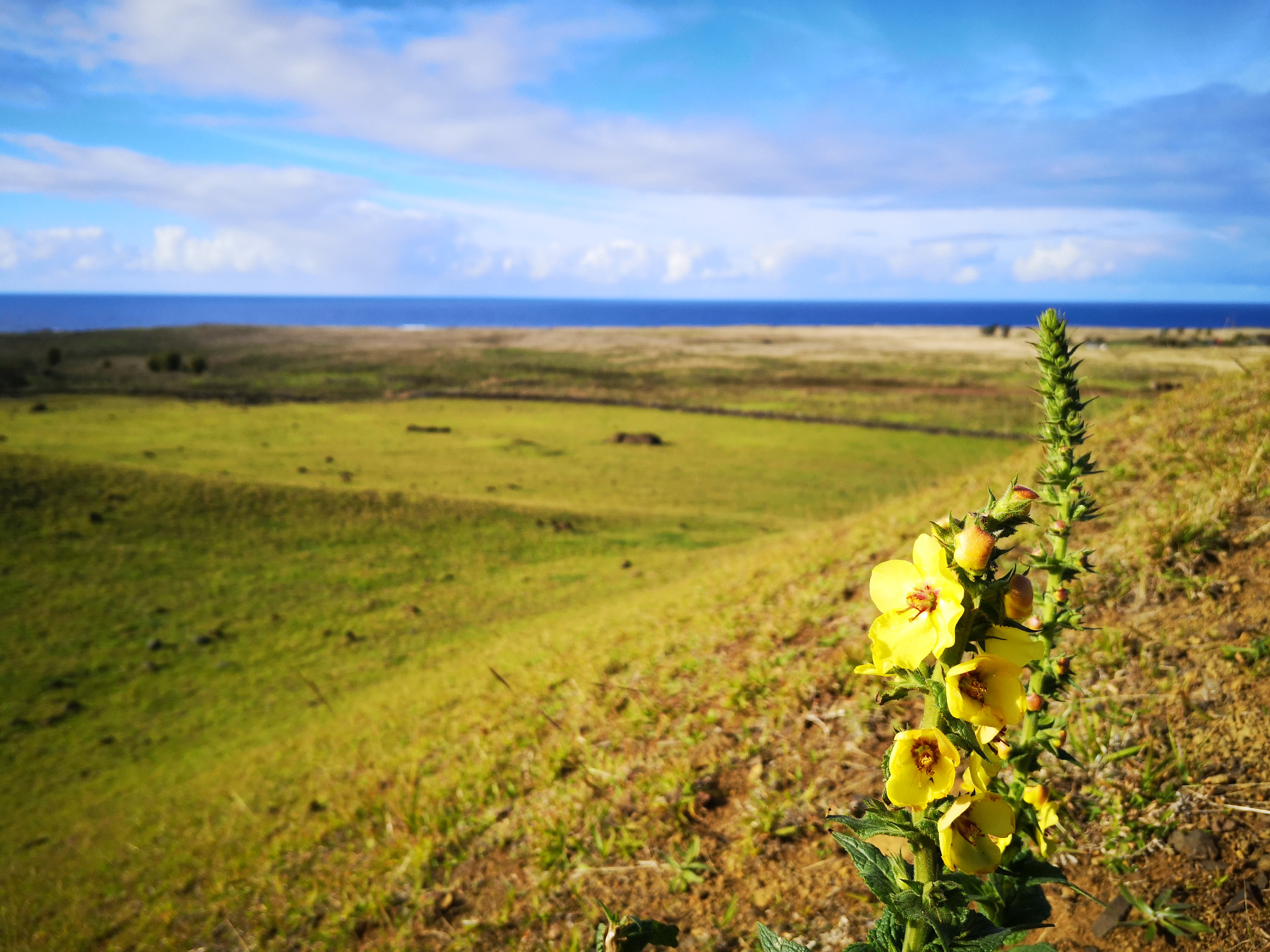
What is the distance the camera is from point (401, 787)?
3.63m

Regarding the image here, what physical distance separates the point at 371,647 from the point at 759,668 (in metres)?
3.57

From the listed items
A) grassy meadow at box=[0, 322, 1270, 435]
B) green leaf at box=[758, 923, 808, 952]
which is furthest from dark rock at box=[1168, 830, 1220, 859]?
grassy meadow at box=[0, 322, 1270, 435]

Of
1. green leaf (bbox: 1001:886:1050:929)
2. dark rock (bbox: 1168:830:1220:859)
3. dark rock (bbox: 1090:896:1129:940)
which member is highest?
green leaf (bbox: 1001:886:1050:929)

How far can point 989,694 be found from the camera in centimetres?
109

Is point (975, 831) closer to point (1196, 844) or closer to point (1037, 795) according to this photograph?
point (1037, 795)

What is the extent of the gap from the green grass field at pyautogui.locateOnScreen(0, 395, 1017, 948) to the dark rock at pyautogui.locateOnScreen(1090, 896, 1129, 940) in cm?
208

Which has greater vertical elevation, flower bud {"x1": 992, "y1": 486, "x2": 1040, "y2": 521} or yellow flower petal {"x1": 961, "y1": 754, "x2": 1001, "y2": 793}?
flower bud {"x1": 992, "y1": 486, "x2": 1040, "y2": 521}

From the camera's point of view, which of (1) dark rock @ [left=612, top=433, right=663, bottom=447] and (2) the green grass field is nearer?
(2) the green grass field

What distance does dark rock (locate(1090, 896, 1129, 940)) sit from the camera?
6.53 ft

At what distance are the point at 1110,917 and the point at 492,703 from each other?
323 cm

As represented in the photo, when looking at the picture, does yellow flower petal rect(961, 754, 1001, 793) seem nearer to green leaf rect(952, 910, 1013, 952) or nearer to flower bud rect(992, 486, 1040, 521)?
green leaf rect(952, 910, 1013, 952)

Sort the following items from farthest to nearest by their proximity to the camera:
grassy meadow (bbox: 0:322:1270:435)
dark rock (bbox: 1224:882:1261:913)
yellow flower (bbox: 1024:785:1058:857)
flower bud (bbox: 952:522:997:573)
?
1. grassy meadow (bbox: 0:322:1270:435)
2. dark rock (bbox: 1224:882:1261:913)
3. yellow flower (bbox: 1024:785:1058:857)
4. flower bud (bbox: 952:522:997:573)

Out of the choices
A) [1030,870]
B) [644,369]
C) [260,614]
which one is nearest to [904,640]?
[1030,870]

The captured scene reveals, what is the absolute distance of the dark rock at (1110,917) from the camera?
199cm
